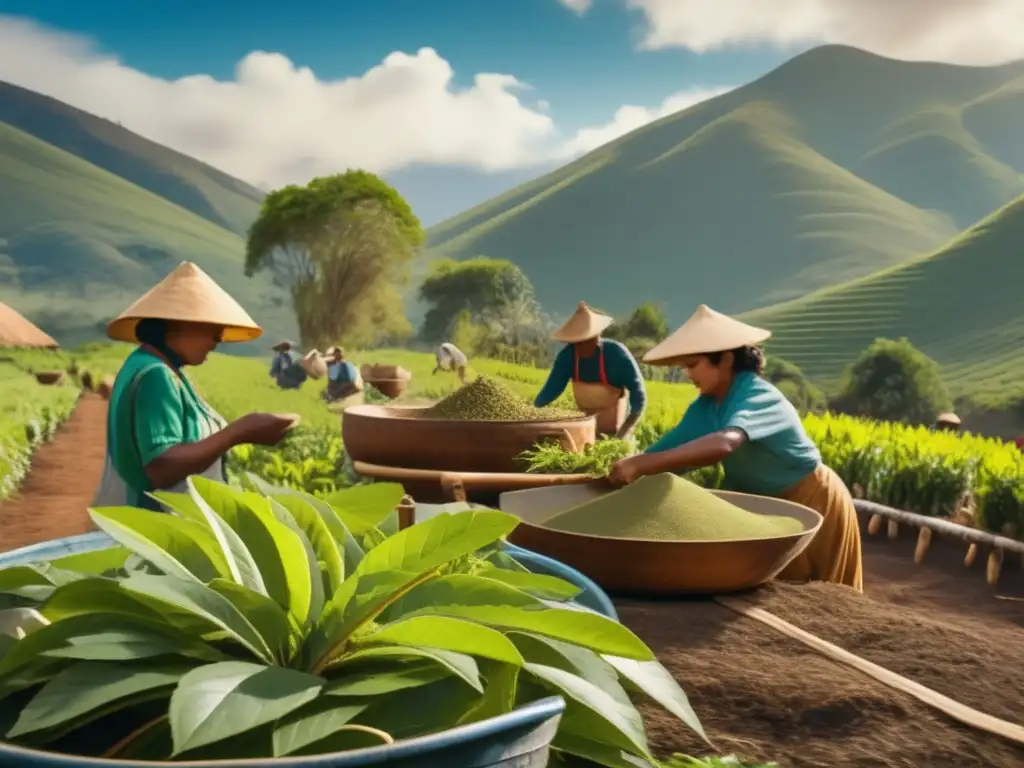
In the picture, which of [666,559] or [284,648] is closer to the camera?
[284,648]

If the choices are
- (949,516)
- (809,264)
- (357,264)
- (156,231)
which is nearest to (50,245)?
(156,231)

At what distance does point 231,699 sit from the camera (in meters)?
0.63

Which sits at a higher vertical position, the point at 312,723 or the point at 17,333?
the point at 312,723

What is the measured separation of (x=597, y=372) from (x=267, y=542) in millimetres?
A: 4033

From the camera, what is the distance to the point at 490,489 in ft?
7.98

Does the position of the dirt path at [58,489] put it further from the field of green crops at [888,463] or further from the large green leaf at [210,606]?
the large green leaf at [210,606]

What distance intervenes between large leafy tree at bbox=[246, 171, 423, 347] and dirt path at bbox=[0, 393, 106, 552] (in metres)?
14.3

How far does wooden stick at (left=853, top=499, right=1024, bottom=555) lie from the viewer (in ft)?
17.3

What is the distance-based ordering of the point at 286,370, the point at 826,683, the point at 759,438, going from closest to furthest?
1. the point at 826,683
2. the point at 759,438
3. the point at 286,370

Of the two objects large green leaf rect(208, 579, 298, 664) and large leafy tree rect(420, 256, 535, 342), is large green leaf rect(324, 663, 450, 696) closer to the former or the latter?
large green leaf rect(208, 579, 298, 664)

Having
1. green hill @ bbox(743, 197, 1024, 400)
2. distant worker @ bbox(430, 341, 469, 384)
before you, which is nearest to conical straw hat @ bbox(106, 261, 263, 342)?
distant worker @ bbox(430, 341, 469, 384)

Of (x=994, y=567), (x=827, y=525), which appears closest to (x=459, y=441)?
(x=827, y=525)

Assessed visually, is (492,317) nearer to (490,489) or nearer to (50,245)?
(50,245)

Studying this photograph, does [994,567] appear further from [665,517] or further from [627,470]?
[665,517]
